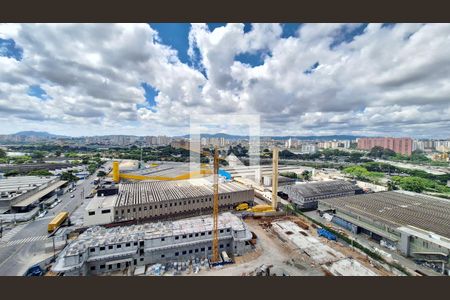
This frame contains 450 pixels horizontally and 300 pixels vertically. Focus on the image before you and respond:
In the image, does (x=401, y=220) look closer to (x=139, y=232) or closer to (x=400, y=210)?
(x=400, y=210)

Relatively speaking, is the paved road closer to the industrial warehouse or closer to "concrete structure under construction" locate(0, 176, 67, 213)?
"concrete structure under construction" locate(0, 176, 67, 213)

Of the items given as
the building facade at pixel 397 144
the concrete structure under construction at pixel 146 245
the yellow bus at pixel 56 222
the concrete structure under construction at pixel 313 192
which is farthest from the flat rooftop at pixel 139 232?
the building facade at pixel 397 144

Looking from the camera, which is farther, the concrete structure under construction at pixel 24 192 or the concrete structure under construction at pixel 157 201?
the concrete structure under construction at pixel 24 192

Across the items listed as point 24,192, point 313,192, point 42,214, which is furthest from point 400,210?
point 24,192

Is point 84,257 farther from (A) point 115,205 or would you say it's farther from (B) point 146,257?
(A) point 115,205

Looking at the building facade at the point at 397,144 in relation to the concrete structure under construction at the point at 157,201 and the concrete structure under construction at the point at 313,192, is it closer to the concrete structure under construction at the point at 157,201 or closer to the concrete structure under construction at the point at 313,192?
the concrete structure under construction at the point at 313,192

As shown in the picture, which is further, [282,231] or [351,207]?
[351,207]

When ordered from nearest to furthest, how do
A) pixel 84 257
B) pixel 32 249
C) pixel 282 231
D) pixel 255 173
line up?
pixel 84 257 < pixel 32 249 < pixel 282 231 < pixel 255 173

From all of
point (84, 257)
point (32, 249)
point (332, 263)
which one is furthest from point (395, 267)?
Result: point (32, 249)
